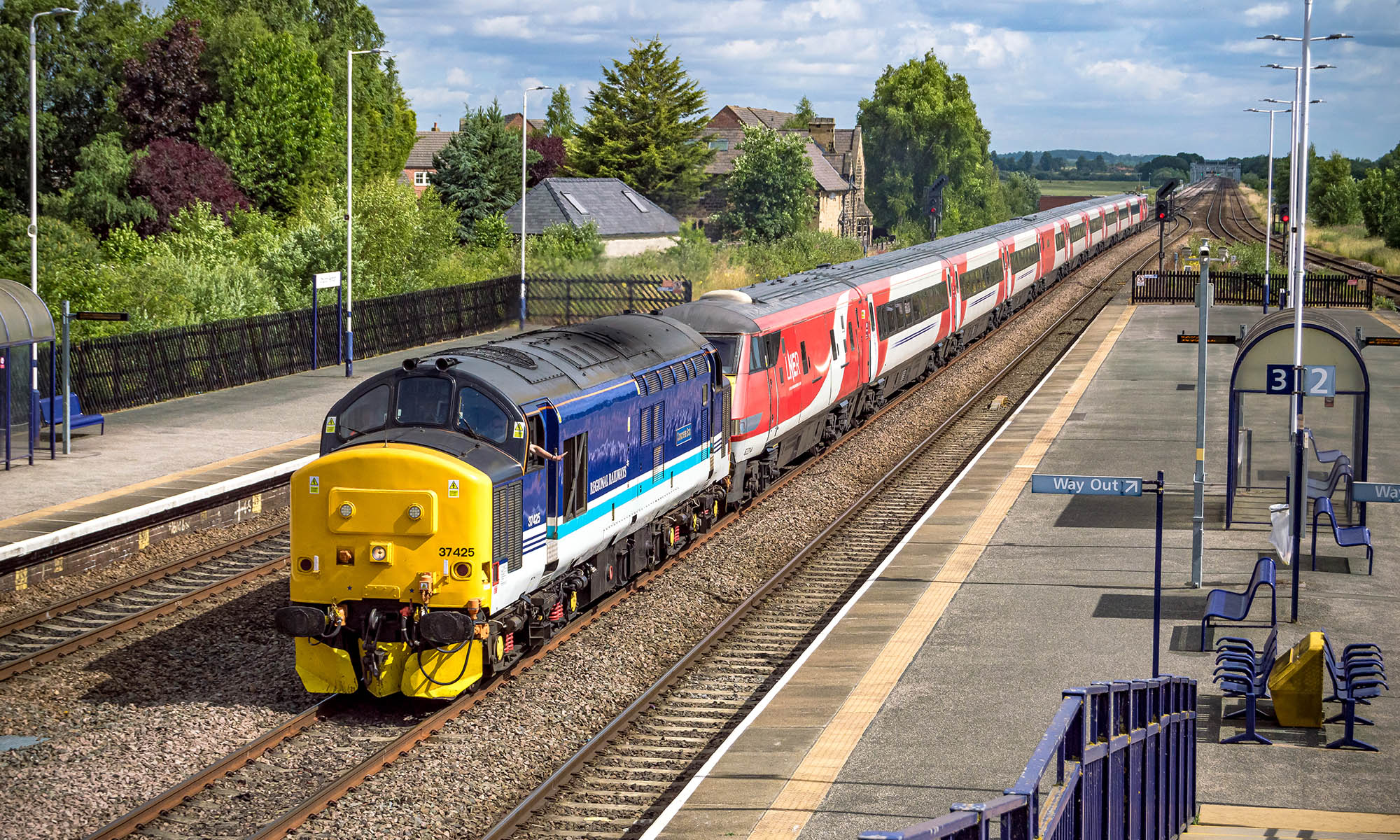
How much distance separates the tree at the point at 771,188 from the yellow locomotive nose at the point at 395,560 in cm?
6496

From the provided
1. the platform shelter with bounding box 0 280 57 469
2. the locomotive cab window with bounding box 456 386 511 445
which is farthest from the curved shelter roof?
the locomotive cab window with bounding box 456 386 511 445

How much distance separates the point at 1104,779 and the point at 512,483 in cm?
707

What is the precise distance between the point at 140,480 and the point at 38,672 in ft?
25.3

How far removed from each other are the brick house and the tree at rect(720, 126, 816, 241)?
7.59 meters

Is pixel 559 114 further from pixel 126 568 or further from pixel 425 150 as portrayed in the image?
pixel 126 568

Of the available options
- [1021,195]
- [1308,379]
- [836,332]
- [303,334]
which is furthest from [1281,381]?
[1021,195]

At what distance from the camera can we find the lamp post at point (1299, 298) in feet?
53.2

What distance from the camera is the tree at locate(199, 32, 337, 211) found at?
63.1 meters

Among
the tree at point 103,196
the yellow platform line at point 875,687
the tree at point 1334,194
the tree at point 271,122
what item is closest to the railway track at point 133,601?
the yellow platform line at point 875,687

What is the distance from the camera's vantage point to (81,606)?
1739cm

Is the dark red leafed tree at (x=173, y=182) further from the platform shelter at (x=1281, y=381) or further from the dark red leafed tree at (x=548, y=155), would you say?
the platform shelter at (x=1281, y=381)

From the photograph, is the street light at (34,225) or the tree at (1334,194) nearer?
the street light at (34,225)

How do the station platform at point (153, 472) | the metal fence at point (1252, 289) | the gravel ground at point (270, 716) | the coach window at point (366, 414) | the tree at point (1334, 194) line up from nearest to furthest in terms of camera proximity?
the gravel ground at point (270, 716) → the coach window at point (366, 414) → the station platform at point (153, 472) → the metal fence at point (1252, 289) → the tree at point (1334, 194)

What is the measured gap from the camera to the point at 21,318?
23.2 metres
